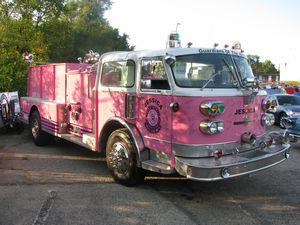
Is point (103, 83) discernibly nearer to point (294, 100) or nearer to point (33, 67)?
point (33, 67)

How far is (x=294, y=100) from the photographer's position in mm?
16672

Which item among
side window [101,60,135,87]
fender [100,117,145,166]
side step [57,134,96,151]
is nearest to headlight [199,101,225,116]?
fender [100,117,145,166]

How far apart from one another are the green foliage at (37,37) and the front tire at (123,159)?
9.07 meters

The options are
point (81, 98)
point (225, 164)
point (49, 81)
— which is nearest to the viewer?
point (225, 164)

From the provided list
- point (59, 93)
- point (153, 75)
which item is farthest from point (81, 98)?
point (153, 75)

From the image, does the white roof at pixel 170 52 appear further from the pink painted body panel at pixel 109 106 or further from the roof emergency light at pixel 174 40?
the pink painted body panel at pixel 109 106

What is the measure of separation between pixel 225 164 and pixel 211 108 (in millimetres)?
800

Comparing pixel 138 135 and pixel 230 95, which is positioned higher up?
pixel 230 95

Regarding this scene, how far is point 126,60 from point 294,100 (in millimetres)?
11761

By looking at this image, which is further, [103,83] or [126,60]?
[103,83]

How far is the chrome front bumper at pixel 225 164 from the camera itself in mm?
5359

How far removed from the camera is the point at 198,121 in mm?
5625

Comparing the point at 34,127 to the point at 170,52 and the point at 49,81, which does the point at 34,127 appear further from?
the point at 170,52

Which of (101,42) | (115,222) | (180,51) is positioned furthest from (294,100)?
(101,42)
